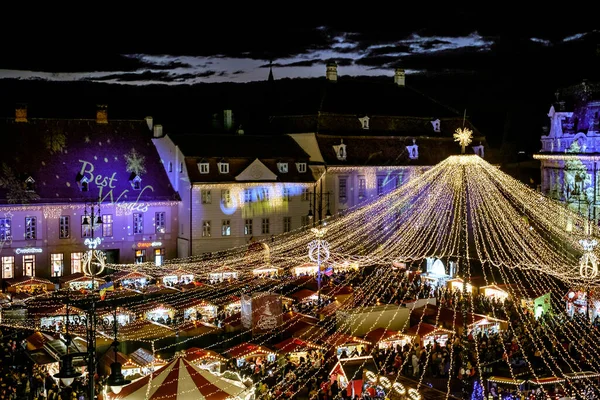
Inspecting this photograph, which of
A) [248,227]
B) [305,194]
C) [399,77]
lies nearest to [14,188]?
[248,227]

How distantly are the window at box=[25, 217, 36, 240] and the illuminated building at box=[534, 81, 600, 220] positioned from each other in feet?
99.7

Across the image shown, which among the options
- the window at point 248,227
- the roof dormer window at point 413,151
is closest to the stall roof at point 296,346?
the window at point 248,227

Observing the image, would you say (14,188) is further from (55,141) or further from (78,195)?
(55,141)

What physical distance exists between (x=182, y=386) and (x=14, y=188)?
2538 cm

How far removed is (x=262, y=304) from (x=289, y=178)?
19009 mm

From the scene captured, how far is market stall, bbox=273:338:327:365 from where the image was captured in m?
25.2

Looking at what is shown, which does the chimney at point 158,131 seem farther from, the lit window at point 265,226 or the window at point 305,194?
the window at point 305,194

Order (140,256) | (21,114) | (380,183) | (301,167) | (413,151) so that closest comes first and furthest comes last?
(140,256) → (21,114) → (301,167) → (380,183) → (413,151)

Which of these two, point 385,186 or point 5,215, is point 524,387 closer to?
point 5,215

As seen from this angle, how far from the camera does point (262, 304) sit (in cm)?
2838

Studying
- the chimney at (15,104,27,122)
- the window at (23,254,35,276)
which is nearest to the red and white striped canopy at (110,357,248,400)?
the window at (23,254,35,276)

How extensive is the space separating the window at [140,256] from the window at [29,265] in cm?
523

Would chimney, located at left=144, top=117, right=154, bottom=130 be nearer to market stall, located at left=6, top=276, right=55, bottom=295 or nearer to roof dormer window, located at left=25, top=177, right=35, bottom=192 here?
roof dormer window, located at left=25, top=177, right=35, bottom=192

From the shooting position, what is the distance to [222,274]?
122 ft
